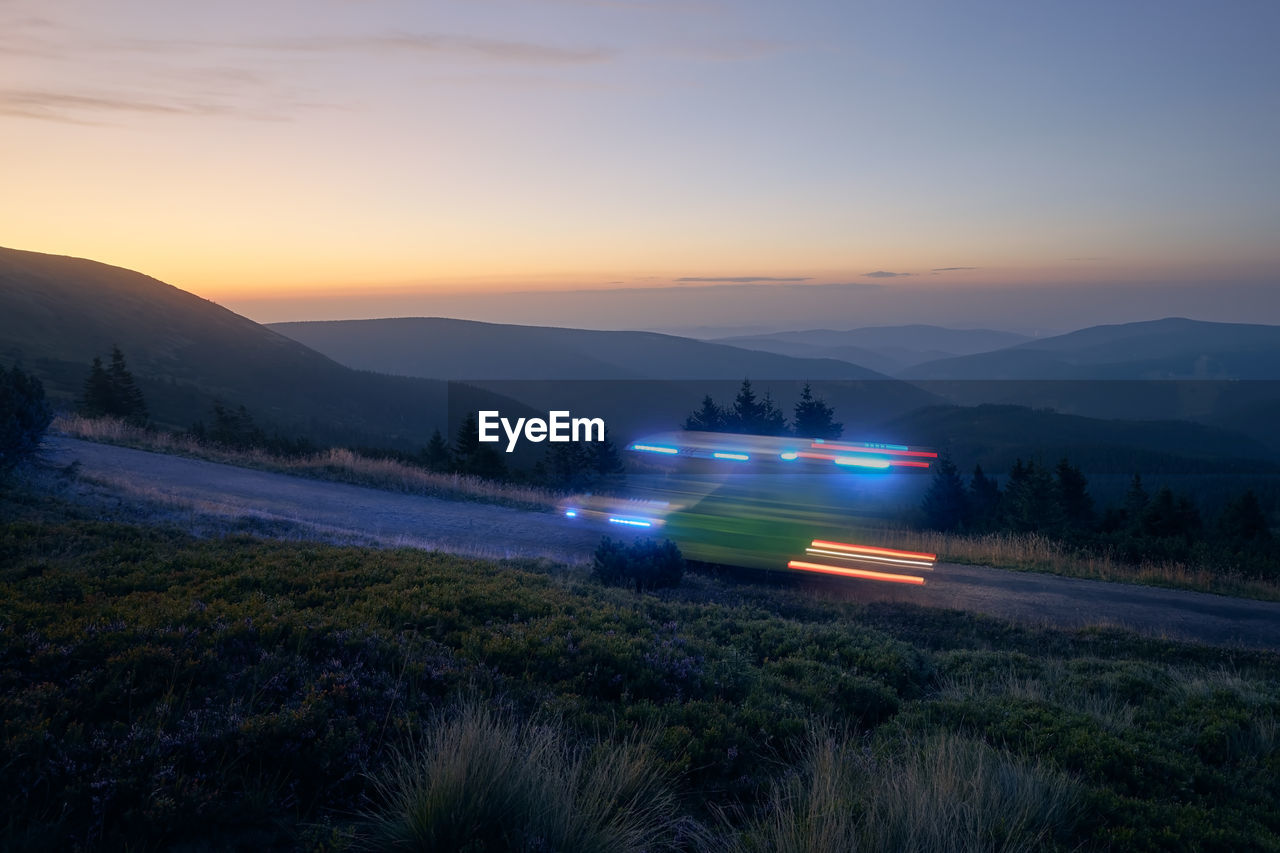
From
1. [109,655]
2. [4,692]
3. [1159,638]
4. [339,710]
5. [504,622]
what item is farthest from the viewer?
[1159,638]

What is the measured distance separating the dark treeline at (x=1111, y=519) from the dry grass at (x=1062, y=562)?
0.41 metres

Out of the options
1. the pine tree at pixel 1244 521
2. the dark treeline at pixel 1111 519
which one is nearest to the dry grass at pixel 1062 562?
the dark treeline at pixel 1111 519

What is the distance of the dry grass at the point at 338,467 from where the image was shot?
17703 mm

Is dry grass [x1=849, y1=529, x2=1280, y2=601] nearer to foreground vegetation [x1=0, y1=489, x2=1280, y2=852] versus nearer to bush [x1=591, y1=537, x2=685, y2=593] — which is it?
bush [x1=591, y1=537, x2=685, y2=593]

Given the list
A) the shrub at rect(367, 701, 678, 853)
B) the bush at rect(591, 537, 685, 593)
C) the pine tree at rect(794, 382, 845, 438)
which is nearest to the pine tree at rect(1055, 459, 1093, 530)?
the pine tree at rect(794, 382, 845, 438)

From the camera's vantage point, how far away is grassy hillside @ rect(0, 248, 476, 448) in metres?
66.4

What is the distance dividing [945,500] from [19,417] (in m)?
30.2

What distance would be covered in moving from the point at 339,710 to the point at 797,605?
6.85 metres

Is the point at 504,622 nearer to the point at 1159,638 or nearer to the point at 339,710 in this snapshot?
the point at 339,710

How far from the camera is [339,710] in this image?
3.90 metres

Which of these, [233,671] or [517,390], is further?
[517,390]

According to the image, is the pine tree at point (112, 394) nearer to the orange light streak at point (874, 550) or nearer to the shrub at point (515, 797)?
the orange light streak at point (874, 550)

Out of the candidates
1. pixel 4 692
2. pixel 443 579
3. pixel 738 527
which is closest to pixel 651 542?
pixel 738 527

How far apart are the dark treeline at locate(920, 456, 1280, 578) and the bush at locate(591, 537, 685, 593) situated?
871 cm
